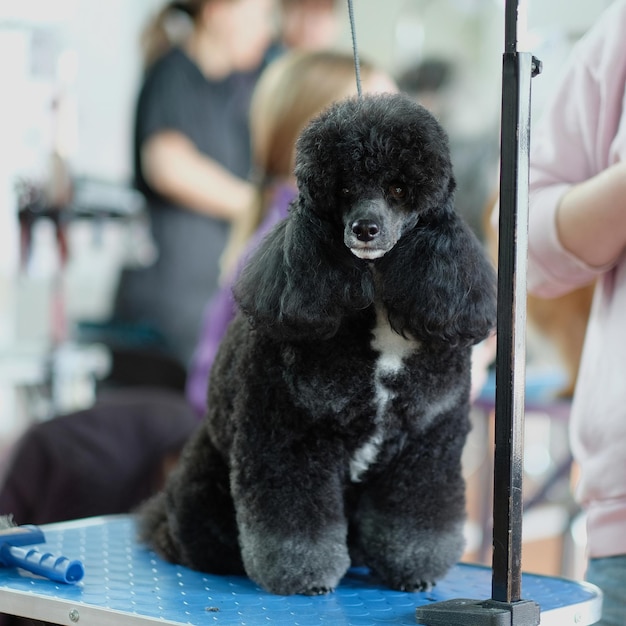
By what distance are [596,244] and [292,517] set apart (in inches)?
15.7

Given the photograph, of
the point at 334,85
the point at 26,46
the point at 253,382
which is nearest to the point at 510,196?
the point at 253,382

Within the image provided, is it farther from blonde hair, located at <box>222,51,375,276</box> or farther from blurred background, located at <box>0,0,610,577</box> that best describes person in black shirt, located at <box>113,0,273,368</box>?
blonde hair, located at <box>222,51,375,276</box>

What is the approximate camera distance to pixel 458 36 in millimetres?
4668

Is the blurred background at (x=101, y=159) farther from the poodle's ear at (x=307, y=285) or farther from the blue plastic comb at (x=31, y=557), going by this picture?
the poodle's ear at (x=307, y=285)

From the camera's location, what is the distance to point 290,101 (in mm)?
1502

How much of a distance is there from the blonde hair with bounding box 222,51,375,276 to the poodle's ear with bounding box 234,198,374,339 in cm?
67

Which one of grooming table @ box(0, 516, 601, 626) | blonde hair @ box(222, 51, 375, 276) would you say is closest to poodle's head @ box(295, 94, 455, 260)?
grooming table @ box(0, 516, 601, 626)

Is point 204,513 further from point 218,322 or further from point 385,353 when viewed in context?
point 218,322

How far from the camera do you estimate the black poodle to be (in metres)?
0.74

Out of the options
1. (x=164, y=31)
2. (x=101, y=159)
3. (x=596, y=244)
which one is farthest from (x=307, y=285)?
(x=101, y=159)

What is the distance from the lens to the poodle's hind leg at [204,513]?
91 centimetres

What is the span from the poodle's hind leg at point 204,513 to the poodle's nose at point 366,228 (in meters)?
0.30

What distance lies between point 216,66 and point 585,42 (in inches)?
62.3

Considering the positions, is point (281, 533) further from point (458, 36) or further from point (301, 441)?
point (458, 36)
